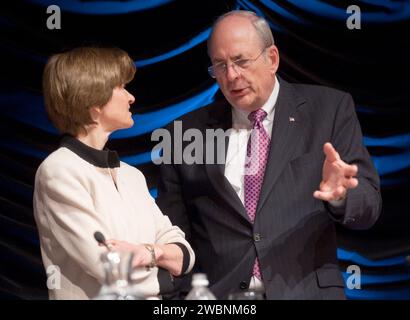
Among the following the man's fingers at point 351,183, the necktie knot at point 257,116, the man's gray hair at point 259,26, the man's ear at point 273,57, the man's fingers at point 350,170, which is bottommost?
the man's fingers at point 351,183

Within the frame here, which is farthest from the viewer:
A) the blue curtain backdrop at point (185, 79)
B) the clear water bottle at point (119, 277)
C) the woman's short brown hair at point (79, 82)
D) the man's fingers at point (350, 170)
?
the blue curtain backdrop at point (185, 79)

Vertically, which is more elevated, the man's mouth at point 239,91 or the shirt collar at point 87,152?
the man's mouth at point 239,91

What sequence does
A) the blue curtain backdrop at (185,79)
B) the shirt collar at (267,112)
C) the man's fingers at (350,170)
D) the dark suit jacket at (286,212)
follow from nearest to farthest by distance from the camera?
the man's fingers at (350,170) < the dark suit jacket at (286,212) < the shirt collar at (267,112) < the blue curtain backdrop at (185,79)

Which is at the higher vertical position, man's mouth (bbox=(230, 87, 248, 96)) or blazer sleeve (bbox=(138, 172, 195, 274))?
man's mouth (bbox=(230, 87, 248, 96))

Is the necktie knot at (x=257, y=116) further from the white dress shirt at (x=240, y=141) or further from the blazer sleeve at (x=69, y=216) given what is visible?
the blazer sleeve at (x=69, y=216)

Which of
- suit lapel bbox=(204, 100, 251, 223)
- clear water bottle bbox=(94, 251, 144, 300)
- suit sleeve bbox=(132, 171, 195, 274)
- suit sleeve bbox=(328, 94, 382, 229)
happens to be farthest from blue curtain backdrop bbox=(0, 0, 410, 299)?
clear water bottle bbox=(94, 251, 144, 300)

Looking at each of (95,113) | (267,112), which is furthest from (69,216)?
Answer: (267,112)

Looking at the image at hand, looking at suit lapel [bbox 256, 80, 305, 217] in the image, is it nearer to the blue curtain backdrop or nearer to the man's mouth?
the man's mouth

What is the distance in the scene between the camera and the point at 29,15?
3709 mm

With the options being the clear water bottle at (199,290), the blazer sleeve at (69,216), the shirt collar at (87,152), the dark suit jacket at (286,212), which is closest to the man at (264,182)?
the dark suit jacket at (286,212)

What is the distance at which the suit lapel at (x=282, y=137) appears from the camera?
113 inches

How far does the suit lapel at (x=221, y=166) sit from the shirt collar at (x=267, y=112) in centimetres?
3

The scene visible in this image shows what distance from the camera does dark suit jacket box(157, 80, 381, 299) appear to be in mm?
2852

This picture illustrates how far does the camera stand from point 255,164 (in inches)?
116
